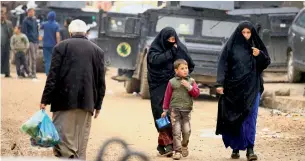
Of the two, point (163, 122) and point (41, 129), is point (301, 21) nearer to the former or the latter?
point (163, 122)

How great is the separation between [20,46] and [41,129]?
15.6m

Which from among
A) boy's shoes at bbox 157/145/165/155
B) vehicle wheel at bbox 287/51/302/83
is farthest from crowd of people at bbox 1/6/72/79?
boy's shoes at bbox 157/145/165/155

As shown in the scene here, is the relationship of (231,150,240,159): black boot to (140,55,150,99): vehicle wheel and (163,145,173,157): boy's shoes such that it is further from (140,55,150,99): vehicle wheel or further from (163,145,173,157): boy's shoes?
(140,55,150,99): vehicle wheel

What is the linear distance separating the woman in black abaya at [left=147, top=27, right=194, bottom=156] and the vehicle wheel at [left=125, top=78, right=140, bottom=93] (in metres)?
9.29

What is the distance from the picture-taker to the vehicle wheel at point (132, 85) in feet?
66.5

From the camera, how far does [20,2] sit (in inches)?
1390

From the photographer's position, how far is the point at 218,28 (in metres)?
19.1

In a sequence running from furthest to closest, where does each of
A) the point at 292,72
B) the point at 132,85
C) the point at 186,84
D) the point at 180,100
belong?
1. the point at 132,85
2. the point at 292,72
3. the point at 180,100
4. the point at 186,84

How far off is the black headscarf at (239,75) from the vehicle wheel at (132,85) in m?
9.68

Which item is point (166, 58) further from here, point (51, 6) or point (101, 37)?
point (51, 6)

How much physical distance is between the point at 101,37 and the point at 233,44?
9.32m

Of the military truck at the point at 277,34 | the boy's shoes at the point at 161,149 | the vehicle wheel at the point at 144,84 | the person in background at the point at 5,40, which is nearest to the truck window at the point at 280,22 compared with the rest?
the military truck at the point at 277,34

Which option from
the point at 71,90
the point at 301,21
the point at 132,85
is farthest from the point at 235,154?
the point at 132,85

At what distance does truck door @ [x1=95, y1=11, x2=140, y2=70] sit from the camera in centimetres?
1925
